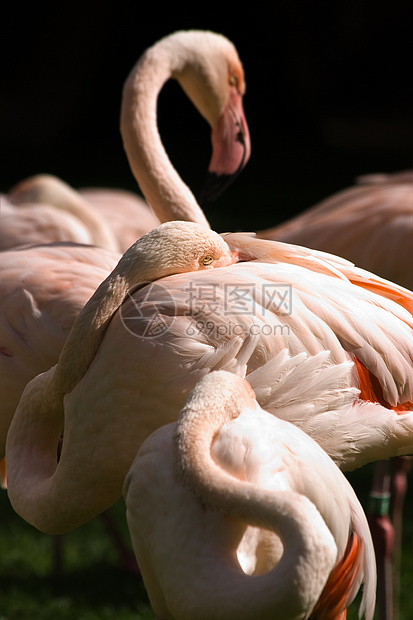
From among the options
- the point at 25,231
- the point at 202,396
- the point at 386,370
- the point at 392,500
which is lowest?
the point at 392,500

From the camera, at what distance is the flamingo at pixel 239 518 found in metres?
1.69

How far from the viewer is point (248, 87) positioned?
1198 centimetres

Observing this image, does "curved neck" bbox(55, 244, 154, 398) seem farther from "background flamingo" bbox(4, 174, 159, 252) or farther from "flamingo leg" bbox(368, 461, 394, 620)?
"background flamingo" bbox(4, 174, 159, 252)

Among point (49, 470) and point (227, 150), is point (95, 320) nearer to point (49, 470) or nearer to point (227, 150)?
point (49, 470)

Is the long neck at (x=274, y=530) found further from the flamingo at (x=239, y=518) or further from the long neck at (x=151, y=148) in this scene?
the long neck at (x=151, y=148)

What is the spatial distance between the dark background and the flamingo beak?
22.5 ft

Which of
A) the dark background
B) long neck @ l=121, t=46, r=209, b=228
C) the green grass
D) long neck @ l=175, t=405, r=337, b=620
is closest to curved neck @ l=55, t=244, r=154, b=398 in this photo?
long neck @ l=175, t=405, r=337, b=620

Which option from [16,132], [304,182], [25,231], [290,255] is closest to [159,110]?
[16,132]

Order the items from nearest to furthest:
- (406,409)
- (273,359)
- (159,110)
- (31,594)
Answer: (273,359) → (406,409) → (31,594) → (159,110)

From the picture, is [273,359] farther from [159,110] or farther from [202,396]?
[159,110]

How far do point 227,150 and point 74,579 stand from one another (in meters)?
2.00

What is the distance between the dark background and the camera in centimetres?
1094

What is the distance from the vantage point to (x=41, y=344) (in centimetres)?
278

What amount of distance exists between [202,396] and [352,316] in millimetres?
631
